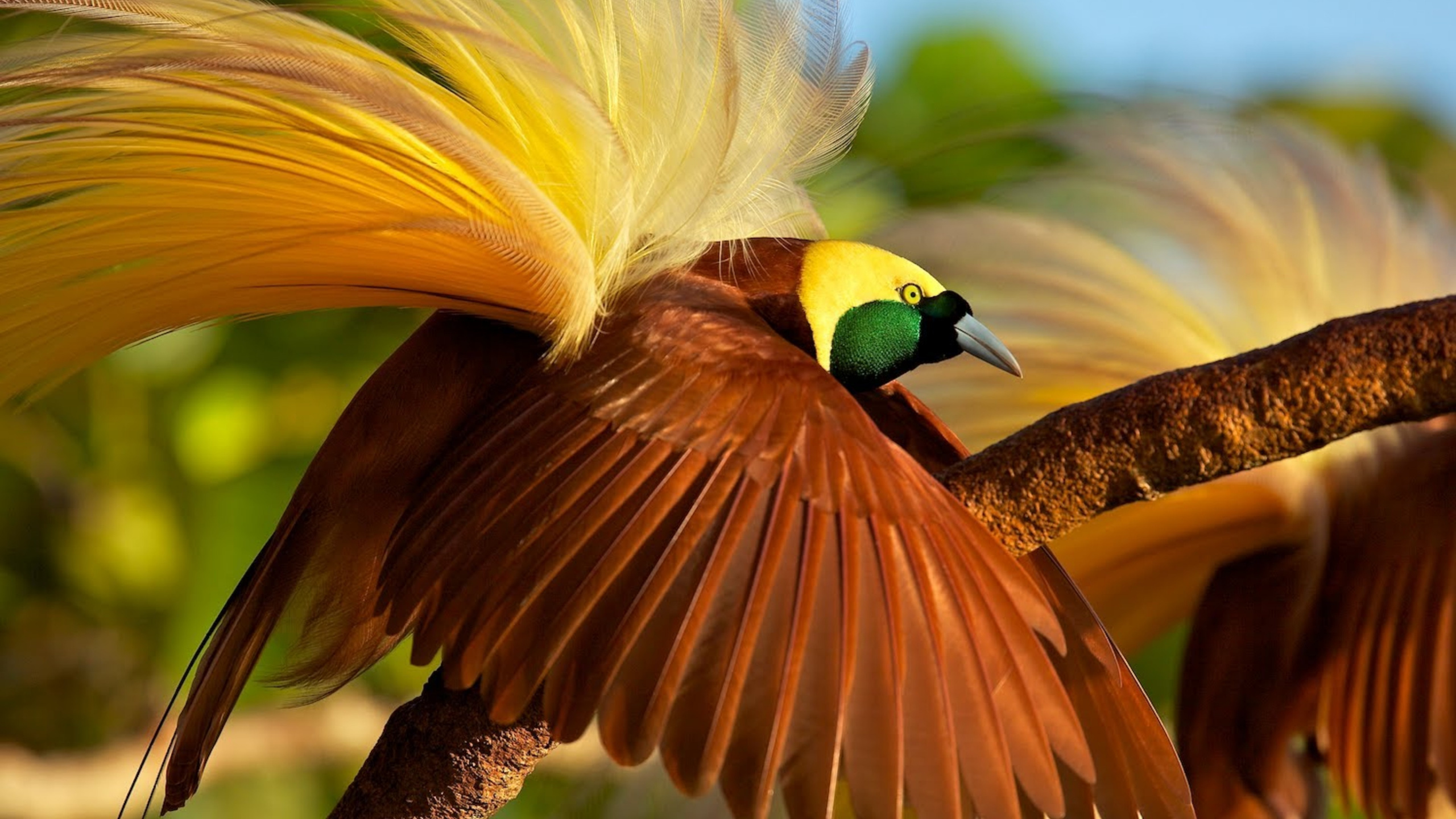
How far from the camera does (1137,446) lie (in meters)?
1.02

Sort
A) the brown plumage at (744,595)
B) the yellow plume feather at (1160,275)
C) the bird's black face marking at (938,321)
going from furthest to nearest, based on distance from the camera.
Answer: the yellow plume feather at (1160,275), the bird's black face marking at (938,321), the brown plumage at (744,595)

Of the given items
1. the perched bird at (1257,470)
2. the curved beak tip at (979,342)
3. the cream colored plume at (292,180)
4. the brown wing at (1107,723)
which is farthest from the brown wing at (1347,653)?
the cream colored plume at (292,180)

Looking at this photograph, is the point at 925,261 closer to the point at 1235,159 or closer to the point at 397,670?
the point at 1235,159

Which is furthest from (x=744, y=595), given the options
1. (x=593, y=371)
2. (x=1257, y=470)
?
(x=1257, y=470)

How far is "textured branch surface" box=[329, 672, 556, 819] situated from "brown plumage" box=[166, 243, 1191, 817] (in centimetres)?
9

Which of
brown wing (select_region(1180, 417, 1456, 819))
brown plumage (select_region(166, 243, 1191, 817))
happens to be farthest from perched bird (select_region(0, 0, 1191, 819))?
brown wing (select_region(1180, 417, 1456, 819))

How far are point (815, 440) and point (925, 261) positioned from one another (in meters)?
0.76

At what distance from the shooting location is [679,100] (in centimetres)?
119

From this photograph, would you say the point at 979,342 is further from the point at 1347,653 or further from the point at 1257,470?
the point at 1347,653

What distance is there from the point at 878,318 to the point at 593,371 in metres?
0.33

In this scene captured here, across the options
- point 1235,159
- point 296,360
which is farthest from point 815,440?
point 296,360

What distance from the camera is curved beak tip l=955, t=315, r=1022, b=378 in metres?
1.31

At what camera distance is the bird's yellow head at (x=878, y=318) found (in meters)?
1.21

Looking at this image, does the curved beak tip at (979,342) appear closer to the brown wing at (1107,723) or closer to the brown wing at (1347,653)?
the brown wing at (1107,723)
